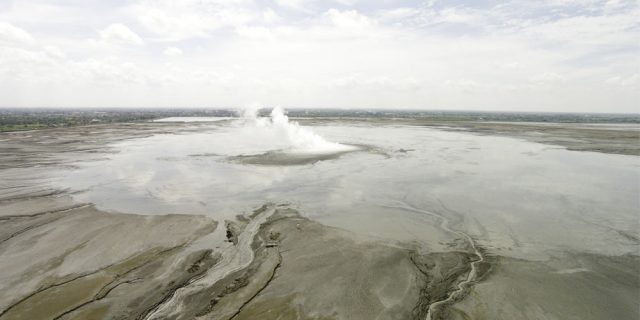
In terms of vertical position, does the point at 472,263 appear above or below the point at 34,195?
below

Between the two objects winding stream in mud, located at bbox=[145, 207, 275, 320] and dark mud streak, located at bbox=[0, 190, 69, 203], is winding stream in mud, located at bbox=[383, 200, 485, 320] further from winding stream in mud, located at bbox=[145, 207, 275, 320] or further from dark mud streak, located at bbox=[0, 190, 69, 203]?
dark mud streak, located at bbox=[0, 190, 69, 203]

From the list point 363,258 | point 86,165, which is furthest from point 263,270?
point 86,165

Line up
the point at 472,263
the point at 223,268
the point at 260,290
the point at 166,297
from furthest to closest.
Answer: the point at 472,263 → the point at 223,268 → the point at 260,290 → the point at 166,297

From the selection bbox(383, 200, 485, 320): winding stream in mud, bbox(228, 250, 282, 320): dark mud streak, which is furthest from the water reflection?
bbox(228, 250, 282, 320): dark mud streak

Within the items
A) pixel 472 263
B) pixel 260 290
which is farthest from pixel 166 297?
pixel 472 263

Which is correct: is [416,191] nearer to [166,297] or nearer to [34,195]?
[166,297]

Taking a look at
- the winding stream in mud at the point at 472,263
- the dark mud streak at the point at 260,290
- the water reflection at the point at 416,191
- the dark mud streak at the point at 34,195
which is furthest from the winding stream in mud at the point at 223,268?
the dark mud streak at the point at 34,195

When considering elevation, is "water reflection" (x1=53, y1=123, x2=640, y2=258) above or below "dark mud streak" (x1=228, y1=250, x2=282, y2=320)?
above

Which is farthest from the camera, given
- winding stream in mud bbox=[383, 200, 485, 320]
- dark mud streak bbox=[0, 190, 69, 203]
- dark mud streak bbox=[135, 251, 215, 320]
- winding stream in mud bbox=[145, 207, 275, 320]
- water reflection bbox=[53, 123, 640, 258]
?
dark mud streak bbox=[0, 190, 69, 203]

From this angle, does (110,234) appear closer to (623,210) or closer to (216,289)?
(216,289)

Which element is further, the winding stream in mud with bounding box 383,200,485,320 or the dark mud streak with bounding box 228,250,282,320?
the winding stream in mud with bounding box 383,200,485,320

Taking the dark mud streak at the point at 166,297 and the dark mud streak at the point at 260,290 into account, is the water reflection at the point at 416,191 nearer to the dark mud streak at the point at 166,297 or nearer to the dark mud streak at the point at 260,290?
the dark mud streak at the point at 260,290

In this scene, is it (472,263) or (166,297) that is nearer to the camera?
(166,297)
